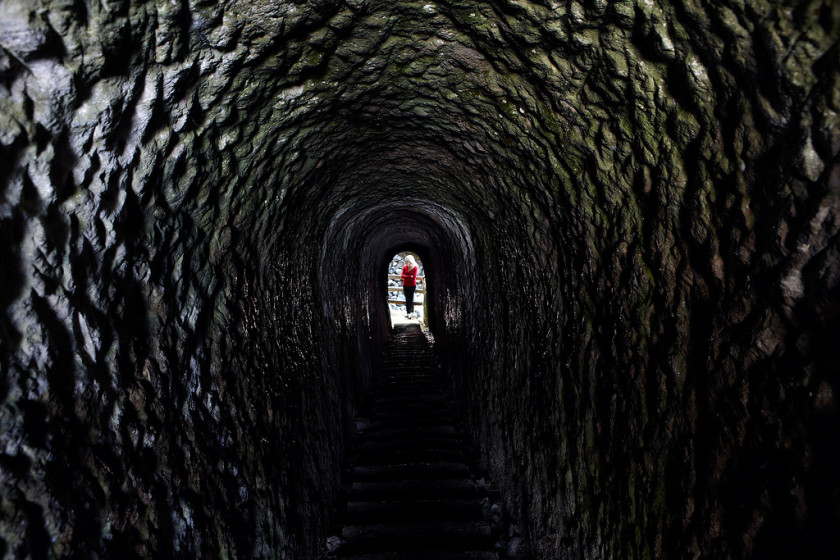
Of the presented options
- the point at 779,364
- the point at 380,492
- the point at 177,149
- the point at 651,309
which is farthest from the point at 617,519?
the point at 380,492

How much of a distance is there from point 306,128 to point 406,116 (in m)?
0.73

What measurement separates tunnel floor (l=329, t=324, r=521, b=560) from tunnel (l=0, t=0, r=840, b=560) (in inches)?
38.6

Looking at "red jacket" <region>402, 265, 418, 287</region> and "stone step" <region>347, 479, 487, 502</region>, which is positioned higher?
"red jacket" <region>402, 265, 418, 287</region>

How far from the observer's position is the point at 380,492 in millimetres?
5207

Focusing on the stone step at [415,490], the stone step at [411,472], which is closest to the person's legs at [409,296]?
the stone step at [411,472]

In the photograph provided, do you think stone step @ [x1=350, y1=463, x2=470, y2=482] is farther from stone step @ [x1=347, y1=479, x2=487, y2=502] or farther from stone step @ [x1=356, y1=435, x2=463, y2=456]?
stone step @ [x1=356, y1=435, x2=463, y2=456]

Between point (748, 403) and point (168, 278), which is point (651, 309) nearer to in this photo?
point (748, 403)

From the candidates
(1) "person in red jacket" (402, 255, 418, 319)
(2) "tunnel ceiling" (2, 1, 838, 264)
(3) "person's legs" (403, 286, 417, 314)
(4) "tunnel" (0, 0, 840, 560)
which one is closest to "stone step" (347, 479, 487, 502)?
(4) "tunnel" (0, 0, 840, 560)

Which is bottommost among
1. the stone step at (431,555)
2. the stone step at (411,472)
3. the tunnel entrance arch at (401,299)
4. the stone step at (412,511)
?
the stone step at (431,555)

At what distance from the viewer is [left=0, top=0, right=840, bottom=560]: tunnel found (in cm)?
123

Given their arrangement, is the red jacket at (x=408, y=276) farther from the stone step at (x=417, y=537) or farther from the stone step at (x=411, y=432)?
the stone step at (x=417, y=537)

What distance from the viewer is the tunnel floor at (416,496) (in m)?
4.21

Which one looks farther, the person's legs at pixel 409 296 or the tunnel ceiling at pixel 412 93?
the person's legs at pixel 409 296

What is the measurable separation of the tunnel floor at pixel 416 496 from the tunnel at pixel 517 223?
0.98 meters
